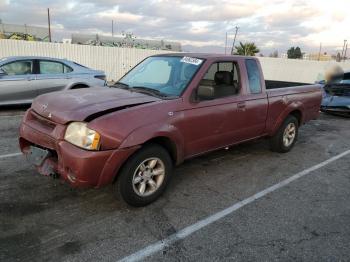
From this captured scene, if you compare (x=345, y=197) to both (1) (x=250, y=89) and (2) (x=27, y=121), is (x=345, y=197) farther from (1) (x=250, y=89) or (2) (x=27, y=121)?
(2) (x=27, y=121)

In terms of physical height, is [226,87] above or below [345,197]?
above

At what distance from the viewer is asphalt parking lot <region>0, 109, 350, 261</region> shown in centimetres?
322

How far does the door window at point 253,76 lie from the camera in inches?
218

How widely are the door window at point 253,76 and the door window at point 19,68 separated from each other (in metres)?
6.36

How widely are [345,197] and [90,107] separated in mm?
3471

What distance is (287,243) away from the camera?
3.46m

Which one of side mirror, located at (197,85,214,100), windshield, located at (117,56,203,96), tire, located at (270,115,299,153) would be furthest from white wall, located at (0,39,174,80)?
side mirror, located at (197,85,214,100)

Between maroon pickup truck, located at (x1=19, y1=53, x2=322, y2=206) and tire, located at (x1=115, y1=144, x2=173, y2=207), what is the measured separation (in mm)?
11

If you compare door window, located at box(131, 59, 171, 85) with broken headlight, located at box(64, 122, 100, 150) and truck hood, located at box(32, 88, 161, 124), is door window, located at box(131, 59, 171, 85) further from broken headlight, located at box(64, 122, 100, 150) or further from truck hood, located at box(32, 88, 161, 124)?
broken headlight, located at box(64, 122, 100, 150)

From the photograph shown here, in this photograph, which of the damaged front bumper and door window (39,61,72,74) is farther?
door window (39,61,72,74)

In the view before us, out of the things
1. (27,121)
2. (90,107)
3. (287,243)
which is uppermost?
(90,107)

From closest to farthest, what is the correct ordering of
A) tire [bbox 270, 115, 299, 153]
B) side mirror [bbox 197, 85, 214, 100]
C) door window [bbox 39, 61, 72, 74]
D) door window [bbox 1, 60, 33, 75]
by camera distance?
side mirror [bbox 197, 85, 214, 100]
tire [bbox 270, 115, 299, 153]
door window [bbox 1, 60, 33, 75]
door window [bbox 39, 61, 72, 74]

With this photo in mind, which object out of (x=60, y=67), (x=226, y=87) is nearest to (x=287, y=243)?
(x=226, y=87)

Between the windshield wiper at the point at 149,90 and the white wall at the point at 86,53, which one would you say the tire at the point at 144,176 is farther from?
the white wall at the point at 86,53
